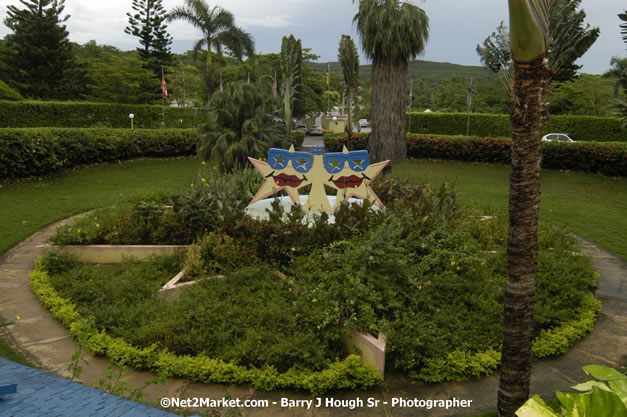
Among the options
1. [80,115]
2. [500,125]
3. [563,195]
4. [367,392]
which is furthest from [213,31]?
[367,392]

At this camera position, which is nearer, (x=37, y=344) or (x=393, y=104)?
(x=37, y=344)

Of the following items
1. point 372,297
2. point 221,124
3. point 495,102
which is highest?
point 495,102

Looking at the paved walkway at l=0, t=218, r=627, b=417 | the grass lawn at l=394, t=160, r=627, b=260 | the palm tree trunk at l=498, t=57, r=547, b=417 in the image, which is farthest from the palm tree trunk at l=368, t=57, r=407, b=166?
the palm tree trunk at l=498, t=57, r=547, b=417

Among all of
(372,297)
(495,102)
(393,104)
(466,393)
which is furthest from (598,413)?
(495,102)

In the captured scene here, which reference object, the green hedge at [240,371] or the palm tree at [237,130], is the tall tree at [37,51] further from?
the green hedge at [240,371]

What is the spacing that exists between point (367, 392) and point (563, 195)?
34.1ft

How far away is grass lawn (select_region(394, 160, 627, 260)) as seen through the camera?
8.95m

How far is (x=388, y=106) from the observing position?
14969mm

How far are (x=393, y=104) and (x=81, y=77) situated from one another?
27268mm

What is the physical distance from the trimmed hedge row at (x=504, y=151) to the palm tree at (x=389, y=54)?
2400 millimetres

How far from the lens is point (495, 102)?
40.1 meters

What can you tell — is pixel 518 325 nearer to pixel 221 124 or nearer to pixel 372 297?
pixel 372 297

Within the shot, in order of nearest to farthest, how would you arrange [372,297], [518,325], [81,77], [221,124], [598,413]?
[598,413] → [518,325] → [372,297] → [221,124] → [81,77]

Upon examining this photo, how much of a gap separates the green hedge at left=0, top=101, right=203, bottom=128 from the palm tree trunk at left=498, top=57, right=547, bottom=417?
17.6m
